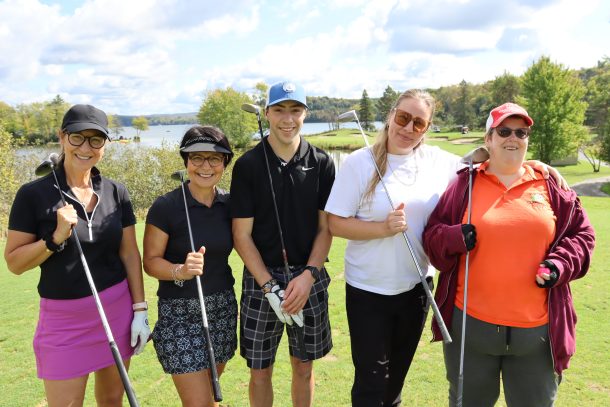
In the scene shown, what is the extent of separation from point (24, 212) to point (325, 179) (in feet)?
6.92

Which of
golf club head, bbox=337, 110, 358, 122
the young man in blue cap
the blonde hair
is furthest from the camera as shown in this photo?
golf club head, bbox=337, 110, 358, 122

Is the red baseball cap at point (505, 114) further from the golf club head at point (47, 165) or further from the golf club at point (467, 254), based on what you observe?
the golf club head at point (47, 165)

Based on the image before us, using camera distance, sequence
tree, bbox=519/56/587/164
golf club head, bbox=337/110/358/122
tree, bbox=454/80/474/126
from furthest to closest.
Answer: tree, bbox=454/80/474/126 → tree, bbox=519/56/587/164 → golf club head, bbox=337/110/358/122

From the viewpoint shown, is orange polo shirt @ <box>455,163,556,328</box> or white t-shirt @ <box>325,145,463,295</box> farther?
white t-shirt @ <box>325,145,463,295</box>

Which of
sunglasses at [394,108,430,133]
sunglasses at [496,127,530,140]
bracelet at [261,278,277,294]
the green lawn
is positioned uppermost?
sunglasses at [394,108,430,133]

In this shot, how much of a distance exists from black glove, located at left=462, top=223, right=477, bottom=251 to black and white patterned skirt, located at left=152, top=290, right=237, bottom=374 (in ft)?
5.98

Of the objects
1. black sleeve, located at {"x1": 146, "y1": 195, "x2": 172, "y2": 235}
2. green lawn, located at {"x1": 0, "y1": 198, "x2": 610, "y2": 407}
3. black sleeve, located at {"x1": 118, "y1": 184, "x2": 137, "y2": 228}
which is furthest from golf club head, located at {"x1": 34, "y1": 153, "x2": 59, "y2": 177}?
green lawn, located at {"x1": 0, "y1": 198, "x2": 610, "y2": 407}

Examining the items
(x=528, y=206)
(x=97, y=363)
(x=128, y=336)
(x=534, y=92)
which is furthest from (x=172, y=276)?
(x=534, y=92)

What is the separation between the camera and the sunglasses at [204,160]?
3.42 metres

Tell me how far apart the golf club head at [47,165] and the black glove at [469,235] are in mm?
2716

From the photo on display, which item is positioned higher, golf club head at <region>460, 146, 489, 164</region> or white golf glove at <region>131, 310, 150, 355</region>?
golf club head at <region>460, 146, 489, 164</region>

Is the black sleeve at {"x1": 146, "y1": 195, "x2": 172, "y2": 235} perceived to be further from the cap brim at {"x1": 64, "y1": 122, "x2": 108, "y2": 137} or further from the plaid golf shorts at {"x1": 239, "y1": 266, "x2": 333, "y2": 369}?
the plaid golf shorts at {"x1": 239, "y1": 266, "x2": 333, "y2": 369}

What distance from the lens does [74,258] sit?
3.01 meters

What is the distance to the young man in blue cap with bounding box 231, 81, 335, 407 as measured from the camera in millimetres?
3467
